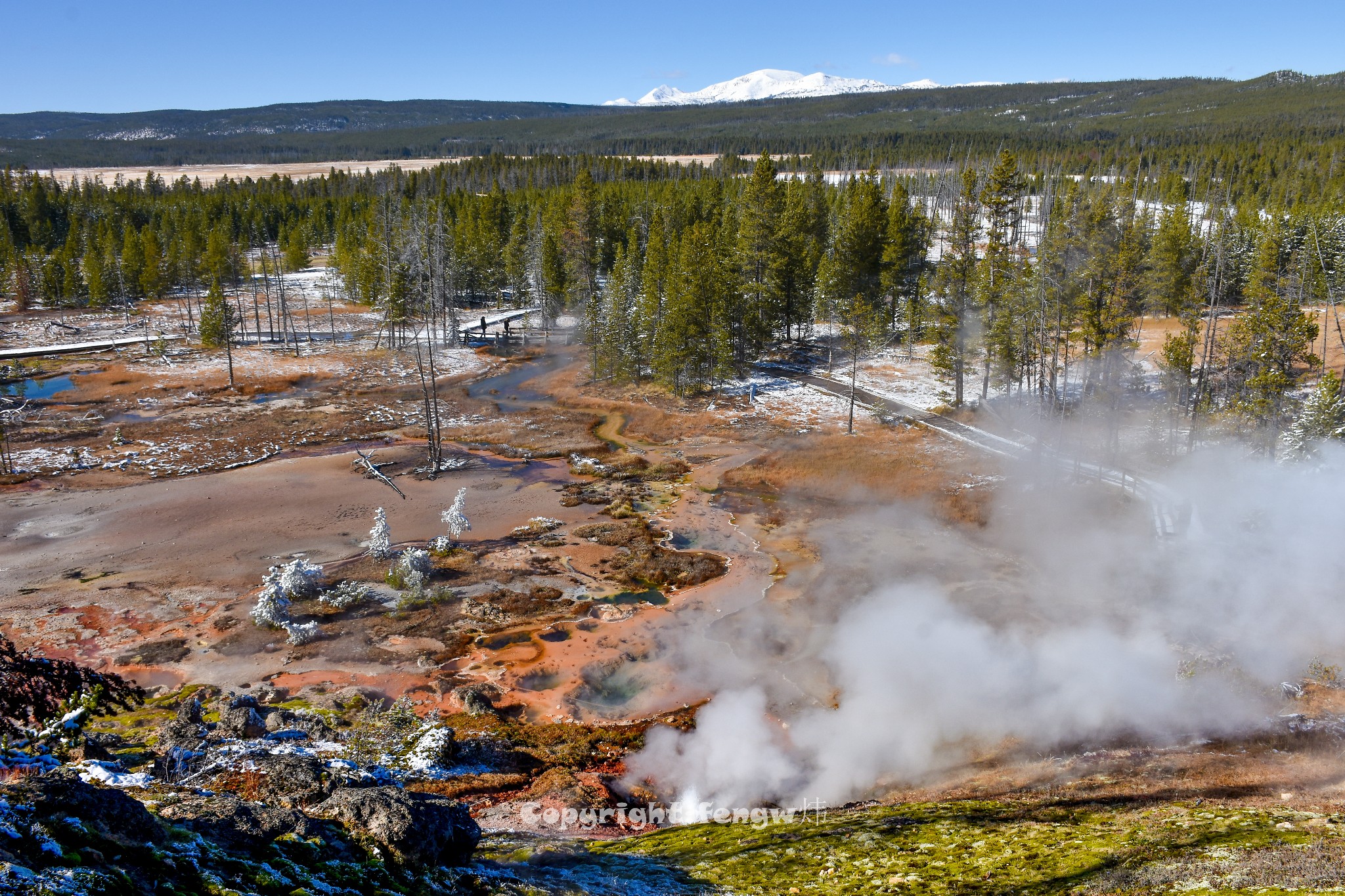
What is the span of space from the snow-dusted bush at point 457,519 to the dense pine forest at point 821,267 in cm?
1473

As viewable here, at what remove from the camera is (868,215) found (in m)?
58.7

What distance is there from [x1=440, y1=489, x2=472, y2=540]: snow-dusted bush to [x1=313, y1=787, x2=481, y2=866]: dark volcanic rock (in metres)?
20.5

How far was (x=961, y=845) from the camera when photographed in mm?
13078

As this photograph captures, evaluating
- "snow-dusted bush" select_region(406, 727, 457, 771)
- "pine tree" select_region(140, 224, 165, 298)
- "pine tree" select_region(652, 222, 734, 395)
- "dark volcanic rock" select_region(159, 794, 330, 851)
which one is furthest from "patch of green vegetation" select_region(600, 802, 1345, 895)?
"pine tree" select_region(140, 224, 165, 298)

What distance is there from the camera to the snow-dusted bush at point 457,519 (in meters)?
32.5

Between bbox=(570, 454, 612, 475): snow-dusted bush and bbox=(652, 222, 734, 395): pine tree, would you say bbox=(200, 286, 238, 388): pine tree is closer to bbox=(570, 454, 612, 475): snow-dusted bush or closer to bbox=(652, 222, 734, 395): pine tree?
bbox=(570, 454, 612, 475): snow-dusted bush

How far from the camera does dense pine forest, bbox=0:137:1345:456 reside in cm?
4141

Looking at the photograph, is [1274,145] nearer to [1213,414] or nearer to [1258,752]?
[1213,414]

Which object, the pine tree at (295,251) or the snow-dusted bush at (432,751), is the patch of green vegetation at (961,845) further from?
the pine tree at (295,251)

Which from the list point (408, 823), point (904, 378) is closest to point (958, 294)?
point (904, 378)

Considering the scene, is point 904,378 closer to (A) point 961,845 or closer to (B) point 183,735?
(A) point 961,845

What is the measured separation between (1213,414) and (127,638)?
4513 cm

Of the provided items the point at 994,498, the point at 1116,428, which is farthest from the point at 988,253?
the point at 994,498

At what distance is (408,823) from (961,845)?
8764mm
